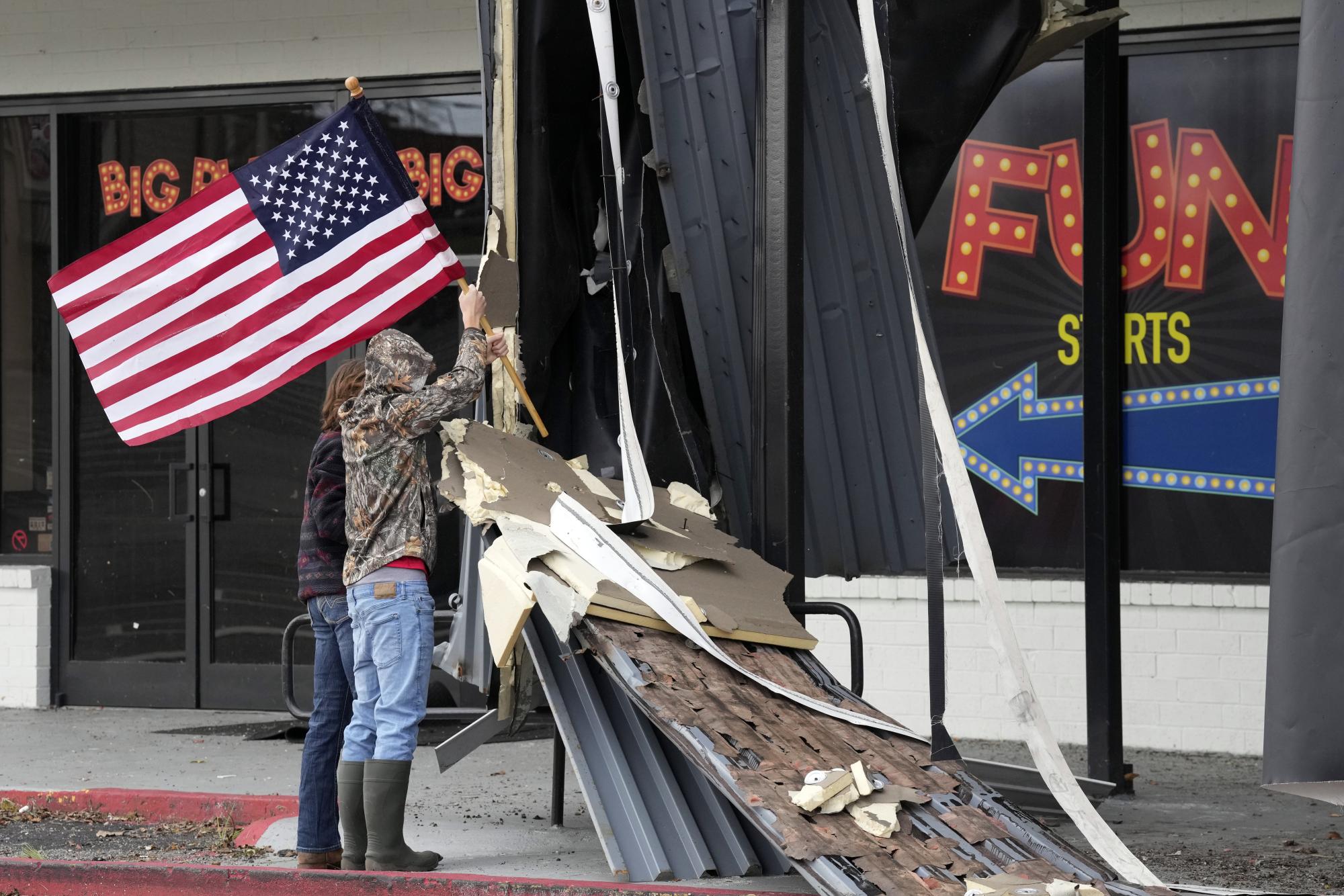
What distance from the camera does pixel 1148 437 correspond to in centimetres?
860

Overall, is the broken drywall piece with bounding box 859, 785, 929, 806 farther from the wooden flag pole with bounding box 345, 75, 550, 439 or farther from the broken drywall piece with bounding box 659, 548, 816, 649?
the wooden flag pole with bounding box 345, 75, 550, 439

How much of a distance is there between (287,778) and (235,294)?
2.74 metres

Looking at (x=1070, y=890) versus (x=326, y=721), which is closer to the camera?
(x=1070, y=890)

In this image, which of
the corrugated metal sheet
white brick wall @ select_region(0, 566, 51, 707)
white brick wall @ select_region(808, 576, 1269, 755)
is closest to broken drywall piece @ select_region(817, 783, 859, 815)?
the corrugated metal sheet

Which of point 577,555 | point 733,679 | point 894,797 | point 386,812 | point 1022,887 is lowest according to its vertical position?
point 386,812

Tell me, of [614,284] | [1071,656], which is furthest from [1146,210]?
[614,284]

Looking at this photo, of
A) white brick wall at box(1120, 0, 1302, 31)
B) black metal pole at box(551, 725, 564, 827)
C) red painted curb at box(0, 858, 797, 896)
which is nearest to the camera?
red painted curb at box(0, 858, 797, 896)

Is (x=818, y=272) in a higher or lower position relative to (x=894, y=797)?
higher

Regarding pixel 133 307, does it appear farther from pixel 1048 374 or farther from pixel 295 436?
pixel 1048 374

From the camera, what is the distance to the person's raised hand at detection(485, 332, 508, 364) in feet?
→ 17.6

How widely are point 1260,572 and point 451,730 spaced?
4.38m

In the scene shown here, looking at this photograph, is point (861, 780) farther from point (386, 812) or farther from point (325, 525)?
point (325, 525)

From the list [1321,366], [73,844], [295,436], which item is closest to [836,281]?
[1321,366]

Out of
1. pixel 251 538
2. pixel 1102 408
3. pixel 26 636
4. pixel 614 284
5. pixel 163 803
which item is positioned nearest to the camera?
pixel 614 284
